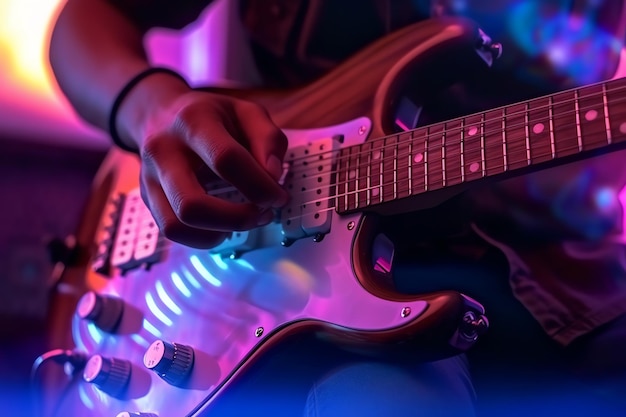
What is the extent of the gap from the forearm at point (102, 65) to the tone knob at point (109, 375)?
0.24m

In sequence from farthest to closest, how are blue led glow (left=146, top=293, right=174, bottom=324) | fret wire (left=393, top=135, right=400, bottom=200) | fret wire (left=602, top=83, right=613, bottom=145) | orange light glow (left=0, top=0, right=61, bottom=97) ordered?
orange light glow (left=0, top=0, right=61, bottom=97) → blue led glow (left=146, top=293, right=174, bottom=324) → fret wire (left=393, top=135, right=400, bottom=200) → fret wire (left=602, top=83, right=613, bottom=145)

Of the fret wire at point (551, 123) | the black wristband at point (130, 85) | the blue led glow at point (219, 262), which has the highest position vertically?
the black wristband at point (130, 85)

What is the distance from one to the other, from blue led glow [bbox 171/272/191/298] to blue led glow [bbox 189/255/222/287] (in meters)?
0.02

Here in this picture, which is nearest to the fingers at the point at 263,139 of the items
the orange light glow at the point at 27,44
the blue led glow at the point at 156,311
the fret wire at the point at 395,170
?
the fret wire at the point at 395,170

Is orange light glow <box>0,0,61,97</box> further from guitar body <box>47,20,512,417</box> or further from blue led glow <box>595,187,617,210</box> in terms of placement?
blue led glow <box>595,187,617,210</box>

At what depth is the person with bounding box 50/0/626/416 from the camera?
547mm

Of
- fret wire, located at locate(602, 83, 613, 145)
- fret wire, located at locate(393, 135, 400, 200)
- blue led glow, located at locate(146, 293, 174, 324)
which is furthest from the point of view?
blue led glow, located at locate(146, 293, 174, 324)

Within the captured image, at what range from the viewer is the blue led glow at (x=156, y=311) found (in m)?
0.70

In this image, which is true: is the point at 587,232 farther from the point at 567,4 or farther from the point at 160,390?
the point at 160,390

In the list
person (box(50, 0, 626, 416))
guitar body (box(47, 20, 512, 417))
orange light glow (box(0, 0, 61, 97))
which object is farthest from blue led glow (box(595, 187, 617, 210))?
orange light glow (box(0, 0, 61, 97))

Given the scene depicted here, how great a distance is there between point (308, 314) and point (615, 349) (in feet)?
0.87

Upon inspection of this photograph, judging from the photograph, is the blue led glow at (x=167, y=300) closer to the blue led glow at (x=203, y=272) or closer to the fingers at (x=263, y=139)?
the blue led glow at (x=203, y=272)

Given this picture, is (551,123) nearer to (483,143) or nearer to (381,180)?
(483,143)

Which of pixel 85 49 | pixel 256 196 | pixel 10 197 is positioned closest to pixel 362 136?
pixel 256 196
